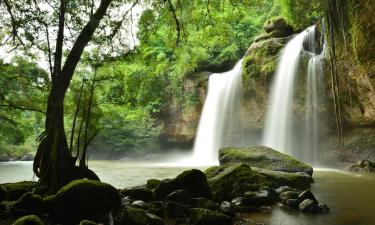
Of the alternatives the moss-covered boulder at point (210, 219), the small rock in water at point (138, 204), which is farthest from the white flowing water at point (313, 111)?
the moss-covered boulder at point (210, 219)

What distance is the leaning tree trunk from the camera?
8.56 m

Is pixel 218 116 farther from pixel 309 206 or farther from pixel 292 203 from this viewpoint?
pixel 309 206

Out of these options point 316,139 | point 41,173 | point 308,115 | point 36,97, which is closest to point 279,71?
point 308,115

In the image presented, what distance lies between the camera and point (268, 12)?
90.3 ft

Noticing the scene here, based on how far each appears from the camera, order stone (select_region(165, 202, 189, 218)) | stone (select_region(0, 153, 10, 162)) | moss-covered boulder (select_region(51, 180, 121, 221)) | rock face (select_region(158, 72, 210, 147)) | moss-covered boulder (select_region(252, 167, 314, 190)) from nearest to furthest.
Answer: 1. moss-covered boulder (select_region(51, 180, 121, 221))
2. stone (select_region(165, 202, 189, 218))
3. moss-covered boulder (select_region(252, 167, 314, 190))
4. rock face (select_region(158, 72, 210, 147))
5. stone (select_region(0, 153, 10, 162))

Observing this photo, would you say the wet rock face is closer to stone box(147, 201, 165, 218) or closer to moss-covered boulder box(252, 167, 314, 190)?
moss-covered boulder box(252, 167, 314, 190)

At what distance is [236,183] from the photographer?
27.6ft

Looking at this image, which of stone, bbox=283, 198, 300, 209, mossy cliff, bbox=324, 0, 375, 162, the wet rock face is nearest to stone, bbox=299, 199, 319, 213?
stone, bbox=283, 198, 300, 209

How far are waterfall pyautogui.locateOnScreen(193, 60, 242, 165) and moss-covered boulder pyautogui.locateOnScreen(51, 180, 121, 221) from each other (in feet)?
56.0

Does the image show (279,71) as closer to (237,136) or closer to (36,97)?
(237,136)

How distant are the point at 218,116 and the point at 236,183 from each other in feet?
53.5

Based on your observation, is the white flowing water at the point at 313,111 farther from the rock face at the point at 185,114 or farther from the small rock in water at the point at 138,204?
the small rock in water at the point at 138,204

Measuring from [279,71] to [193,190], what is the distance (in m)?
13.5

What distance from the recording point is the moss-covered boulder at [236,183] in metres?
8.06
